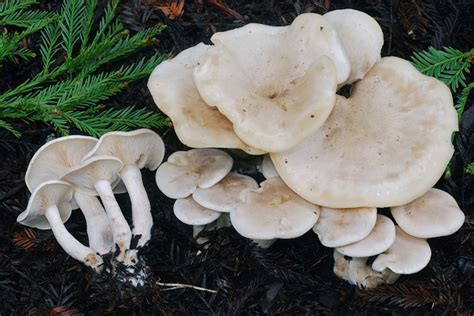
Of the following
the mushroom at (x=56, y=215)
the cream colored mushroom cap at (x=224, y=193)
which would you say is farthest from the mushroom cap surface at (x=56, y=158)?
the cream colored mushroom cap at (x=224, y=193)

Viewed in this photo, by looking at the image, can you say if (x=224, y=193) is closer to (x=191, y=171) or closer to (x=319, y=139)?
(x=191, y=171)

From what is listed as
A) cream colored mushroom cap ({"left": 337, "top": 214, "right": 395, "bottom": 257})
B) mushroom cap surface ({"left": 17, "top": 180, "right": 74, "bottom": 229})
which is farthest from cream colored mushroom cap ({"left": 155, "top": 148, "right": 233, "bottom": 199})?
cream colored mushroom cap ({"left": 337, "top": 214, "right": 395, "bottom": 257})

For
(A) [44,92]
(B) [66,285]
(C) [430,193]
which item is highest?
(A) [44,92]

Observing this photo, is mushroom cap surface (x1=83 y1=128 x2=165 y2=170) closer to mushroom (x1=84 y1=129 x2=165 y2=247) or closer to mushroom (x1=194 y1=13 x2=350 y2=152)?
mushroom (x1=84 y1=129 x2=165 y2=247)

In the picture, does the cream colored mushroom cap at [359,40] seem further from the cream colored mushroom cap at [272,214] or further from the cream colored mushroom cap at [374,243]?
the cream colored mushroom cap at [374,243]

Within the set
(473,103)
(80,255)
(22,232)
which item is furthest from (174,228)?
(473,103)

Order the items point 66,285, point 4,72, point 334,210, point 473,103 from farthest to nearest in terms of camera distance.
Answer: point 4,72
point 473,103
point 66,285
point 334,210

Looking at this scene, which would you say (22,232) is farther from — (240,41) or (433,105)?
(433,105)
